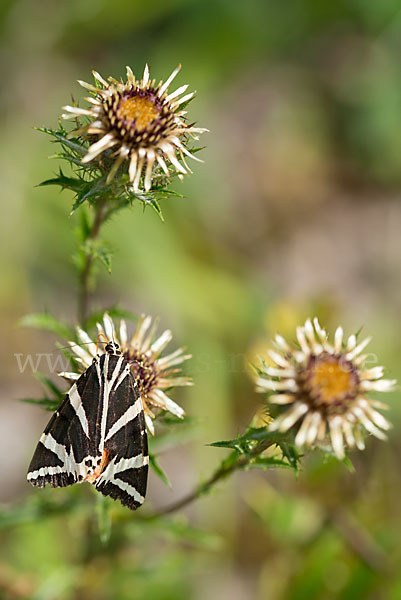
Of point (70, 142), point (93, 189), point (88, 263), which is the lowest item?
point (88, 263)

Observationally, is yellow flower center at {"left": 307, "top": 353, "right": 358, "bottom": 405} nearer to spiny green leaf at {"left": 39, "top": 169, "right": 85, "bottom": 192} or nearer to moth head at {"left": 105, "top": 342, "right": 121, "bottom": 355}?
moth head at {"left": 105, "top": 342, "right": 121, "bottom": 355}

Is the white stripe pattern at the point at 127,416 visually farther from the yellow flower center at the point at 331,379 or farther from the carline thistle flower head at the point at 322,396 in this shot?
the yellow flower center at the point at 331,379

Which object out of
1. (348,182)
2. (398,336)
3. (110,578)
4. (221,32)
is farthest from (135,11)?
(110,578)

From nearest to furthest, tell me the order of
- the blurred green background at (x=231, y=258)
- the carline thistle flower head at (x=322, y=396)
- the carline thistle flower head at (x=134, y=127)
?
1. the carline thistle flower head at (x=322, y=396)
2. the carline thistle flower head at (x=134, y=127)
3. the blurred green background at (x=231, y=258)

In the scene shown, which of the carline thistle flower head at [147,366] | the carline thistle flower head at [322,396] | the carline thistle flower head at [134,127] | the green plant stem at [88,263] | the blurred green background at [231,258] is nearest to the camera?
the carline thistle flower head at [322,396]

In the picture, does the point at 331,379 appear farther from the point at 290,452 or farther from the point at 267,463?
the point at 267,463

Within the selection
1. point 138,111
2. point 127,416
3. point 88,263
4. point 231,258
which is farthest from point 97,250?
point 231,258

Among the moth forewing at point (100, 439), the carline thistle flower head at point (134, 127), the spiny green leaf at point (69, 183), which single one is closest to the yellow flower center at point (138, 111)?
the carline thistle flower head at point (134, 127)

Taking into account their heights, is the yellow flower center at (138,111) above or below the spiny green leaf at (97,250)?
above
